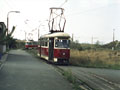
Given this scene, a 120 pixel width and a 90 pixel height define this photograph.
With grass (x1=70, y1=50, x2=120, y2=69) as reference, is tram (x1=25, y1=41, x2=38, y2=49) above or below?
above

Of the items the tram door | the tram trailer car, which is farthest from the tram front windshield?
the tram door

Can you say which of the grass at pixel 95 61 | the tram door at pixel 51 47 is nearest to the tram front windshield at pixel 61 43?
the tram door at pixel 51 47

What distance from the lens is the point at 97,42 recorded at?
334 ft

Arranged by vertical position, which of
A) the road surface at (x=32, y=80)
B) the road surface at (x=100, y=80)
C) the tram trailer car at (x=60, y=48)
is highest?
the tram trailer car at (x=60, y=48)

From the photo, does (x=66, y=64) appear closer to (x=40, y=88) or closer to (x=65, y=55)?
(x=65, y=55)

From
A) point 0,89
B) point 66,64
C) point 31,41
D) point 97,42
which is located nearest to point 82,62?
point 66,64

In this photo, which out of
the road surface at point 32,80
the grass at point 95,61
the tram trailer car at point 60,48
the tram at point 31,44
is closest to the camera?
the road surface at point 32,80

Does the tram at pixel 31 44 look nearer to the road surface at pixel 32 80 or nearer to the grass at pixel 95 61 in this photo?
the grass at pixel 95 61

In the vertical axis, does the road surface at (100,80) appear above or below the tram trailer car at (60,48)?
below

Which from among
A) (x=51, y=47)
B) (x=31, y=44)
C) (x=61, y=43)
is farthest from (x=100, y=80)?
(x=31, y=44)

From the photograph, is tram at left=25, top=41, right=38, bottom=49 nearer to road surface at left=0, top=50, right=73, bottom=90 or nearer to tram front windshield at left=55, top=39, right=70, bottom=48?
tram front windshield at left=55, top=39, right=70, bottom=48

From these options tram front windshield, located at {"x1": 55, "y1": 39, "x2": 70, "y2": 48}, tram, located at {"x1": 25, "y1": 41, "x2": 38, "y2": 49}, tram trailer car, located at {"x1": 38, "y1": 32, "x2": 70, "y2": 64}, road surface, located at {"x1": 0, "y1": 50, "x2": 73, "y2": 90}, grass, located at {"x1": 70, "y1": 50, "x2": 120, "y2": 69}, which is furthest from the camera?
tram, located at {"x1": 25, "y1": 41, "x2": 38, "y2": 49}

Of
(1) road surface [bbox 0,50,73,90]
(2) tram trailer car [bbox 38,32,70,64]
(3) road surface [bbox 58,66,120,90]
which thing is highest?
(2) tram trailer car [bbox 38,32,70,64]

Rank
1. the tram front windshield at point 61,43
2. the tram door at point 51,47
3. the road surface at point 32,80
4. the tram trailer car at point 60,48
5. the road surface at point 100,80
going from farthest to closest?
the tram door at point 51,47 < the tram front windshield at point 61,43 < the tram trailer car at point 60,48 < the road surface at point 100,80 < the road surface at point 32,80
